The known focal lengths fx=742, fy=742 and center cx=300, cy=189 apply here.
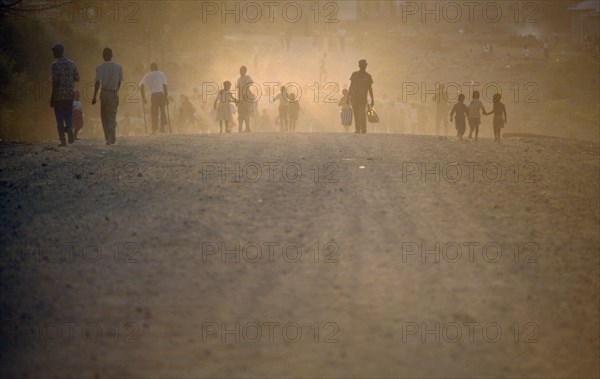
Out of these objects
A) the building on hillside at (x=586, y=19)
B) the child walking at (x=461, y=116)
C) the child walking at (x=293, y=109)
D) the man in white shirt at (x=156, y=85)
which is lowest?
the child walking at (x=461, y=116)

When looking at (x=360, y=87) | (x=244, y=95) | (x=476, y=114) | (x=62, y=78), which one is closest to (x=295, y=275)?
(x=62, y=78)

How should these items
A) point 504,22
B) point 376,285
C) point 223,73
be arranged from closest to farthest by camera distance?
point 376,285 < point 223,73 < point 504,22

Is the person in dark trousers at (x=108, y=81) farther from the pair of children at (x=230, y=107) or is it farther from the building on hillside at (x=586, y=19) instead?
the building on hillside at (x=586, y=19)

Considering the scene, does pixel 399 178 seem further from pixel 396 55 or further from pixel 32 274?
pixel 396 55

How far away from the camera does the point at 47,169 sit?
1248cm

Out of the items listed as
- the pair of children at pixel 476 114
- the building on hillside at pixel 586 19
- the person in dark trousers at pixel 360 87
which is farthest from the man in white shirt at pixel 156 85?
the building on hillside at pixel 586 19

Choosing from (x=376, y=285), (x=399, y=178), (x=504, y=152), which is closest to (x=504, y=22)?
(x=504, y=152)

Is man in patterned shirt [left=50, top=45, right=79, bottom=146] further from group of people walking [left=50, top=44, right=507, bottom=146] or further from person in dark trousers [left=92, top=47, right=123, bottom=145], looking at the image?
person in dark trousers [left=92, top=47, right=123, bottom=145]

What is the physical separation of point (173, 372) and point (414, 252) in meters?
3.27

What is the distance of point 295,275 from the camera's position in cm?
675

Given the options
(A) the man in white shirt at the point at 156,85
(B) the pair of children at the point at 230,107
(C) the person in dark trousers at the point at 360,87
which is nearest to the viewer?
(C) the person in dark trousers at the point at 360,87

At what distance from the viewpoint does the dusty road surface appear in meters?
5.34

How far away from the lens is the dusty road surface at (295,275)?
17.5ft

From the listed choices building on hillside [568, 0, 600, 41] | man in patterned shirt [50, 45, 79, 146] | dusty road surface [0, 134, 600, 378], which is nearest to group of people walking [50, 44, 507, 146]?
man in patterned shirt [50, 45, 79, 146]
